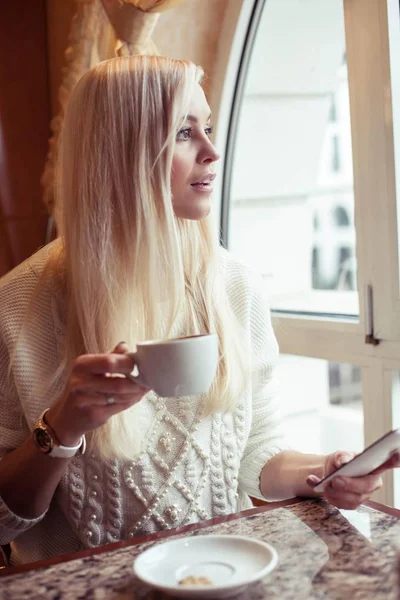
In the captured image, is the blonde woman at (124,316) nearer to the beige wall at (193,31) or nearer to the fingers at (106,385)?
the fingers at (106,385)

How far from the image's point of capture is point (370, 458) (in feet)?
3.35

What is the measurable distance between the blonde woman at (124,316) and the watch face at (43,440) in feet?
0.43

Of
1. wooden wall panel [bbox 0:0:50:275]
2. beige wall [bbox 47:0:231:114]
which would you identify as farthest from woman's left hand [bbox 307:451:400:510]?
wooden wall panel [bbox 0:0:50:275]

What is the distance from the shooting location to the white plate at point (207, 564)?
2.53 feet

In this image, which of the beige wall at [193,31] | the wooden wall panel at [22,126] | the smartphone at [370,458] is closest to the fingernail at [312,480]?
the smartphone at [370,458]

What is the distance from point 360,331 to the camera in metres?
1.98

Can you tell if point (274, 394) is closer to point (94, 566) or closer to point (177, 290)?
point (177, 290)

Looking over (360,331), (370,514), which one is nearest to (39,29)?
(360,331)

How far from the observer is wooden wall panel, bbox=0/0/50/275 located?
3010 mm

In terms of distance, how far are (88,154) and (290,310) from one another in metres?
1.30

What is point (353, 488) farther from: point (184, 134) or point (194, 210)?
point (184, 134)

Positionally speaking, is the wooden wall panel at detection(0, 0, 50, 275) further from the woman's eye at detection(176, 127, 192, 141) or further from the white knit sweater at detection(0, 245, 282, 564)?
the woman's eye at detection(176, 127, 192, 141)

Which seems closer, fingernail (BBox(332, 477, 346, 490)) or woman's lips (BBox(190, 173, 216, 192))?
fingernail (BBox(332, 477, 346, 490))

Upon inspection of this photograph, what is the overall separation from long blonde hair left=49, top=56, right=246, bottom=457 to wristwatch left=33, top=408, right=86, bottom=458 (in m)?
0.15
